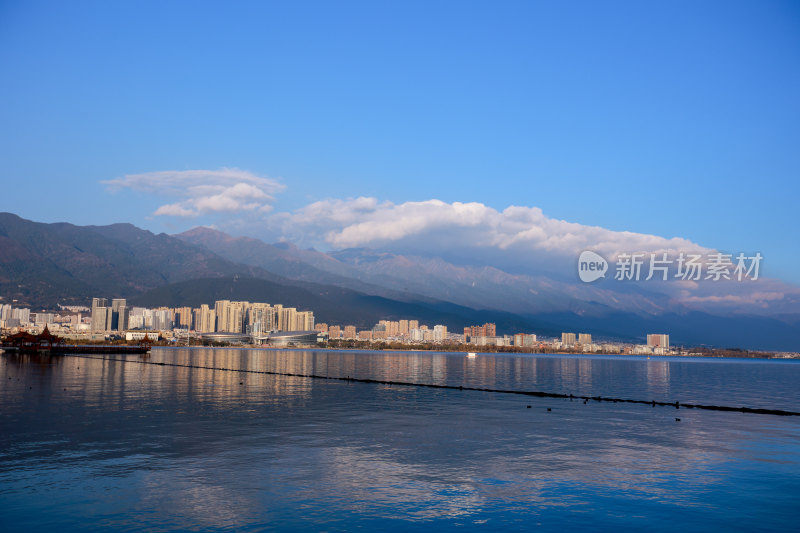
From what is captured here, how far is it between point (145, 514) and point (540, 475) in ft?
55.7

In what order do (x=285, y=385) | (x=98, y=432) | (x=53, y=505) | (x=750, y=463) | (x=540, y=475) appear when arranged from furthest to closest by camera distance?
(x=285, y=385) < (x=98, y=432) < (x=750, y=463) < (x=540, y=475) < (x=53, y=505)

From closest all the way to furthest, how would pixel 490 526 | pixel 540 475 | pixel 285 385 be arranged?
pixel 490 526 < pixel 540 475 < pixel 285 385

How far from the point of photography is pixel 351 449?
33250mm

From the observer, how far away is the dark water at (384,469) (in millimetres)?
21203

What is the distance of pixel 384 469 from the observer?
28.4 metres

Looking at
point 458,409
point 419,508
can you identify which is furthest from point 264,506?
point 458,409

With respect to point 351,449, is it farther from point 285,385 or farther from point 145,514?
point 285,385

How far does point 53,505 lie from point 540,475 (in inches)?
791

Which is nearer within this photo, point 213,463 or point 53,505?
point 53,505

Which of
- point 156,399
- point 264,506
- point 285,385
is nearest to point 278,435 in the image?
point 264,506

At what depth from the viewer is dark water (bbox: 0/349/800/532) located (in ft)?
69.6

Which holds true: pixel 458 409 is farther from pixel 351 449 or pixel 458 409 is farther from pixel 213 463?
pixel 213 463

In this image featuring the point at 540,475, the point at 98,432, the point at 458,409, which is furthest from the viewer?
the point at 458,409

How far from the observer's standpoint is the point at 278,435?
37.4 metres
